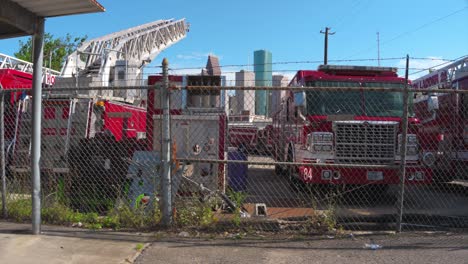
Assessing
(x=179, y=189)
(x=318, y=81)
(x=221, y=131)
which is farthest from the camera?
(x=318, y=81)

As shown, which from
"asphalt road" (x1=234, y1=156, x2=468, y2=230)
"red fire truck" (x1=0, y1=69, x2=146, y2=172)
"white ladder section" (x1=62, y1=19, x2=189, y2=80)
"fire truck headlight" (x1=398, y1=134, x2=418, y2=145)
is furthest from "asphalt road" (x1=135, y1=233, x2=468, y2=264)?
"white ladder section" (x1=62, y1=19, x2=189, y2=80)

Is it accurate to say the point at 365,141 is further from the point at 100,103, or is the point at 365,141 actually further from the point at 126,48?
the point at 126,48

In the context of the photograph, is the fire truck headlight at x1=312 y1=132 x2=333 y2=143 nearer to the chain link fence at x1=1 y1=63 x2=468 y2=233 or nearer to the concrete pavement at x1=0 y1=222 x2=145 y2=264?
the chain link fence at x1=1 y1=63 x2=468 y2=233

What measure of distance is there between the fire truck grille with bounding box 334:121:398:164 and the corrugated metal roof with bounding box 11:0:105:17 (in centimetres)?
482

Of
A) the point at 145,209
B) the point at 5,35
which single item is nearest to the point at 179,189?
the point at 145,209

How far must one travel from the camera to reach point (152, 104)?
820 centimetres

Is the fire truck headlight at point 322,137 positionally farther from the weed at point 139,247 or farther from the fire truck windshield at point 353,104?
the weed at point 139,247

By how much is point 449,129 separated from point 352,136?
337cm

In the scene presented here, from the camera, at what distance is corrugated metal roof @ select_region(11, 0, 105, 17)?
17.0 ft

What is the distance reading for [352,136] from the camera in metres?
8.11

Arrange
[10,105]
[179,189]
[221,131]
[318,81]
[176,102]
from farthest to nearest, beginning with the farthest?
1. [10,105]
2. [318,81]
3. [176,102]
4. [221,131]
5. [179,189]

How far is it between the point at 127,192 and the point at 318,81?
14.8 ft

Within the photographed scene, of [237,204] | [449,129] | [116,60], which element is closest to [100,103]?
[116,60]

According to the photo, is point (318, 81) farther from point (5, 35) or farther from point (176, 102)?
point (5, 35)
